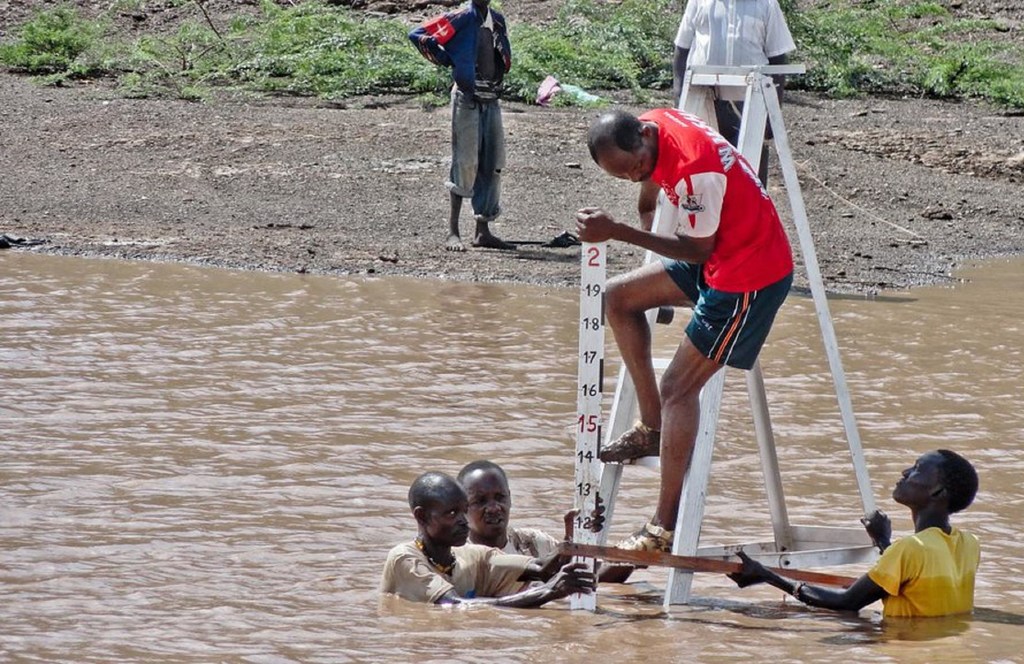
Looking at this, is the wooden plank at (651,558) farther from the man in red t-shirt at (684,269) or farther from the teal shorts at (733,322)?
the teal shorts at (733,322)

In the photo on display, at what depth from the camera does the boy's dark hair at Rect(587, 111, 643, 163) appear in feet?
16.9

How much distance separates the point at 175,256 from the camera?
1177cm

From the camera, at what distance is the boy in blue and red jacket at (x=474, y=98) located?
12.0 metres

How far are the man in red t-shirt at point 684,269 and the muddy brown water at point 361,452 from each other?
25.0 inches

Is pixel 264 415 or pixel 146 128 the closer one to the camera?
pixel 264 415

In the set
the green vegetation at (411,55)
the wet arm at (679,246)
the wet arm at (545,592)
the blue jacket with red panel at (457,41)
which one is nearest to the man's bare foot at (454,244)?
the blue jacket with red panel at (457,41)

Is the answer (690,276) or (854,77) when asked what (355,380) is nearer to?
(690,276)

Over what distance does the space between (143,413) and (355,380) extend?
121 centimetres

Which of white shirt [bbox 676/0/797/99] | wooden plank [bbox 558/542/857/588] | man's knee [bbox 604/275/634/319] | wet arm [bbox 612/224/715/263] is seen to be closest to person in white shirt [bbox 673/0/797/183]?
white shirt [bbox 676/0/797/99]

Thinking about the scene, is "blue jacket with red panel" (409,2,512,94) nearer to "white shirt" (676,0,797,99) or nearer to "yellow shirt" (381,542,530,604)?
"white shirt" (676,0,797,99)

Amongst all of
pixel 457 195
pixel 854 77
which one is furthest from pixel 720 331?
pixel 854 77

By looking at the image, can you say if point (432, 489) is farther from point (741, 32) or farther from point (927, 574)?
point (741, 32)

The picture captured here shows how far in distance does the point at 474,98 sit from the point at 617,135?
23.3 ft

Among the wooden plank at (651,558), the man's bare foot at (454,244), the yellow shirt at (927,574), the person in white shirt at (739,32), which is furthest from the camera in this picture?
the man's bare foot at (454,244)
